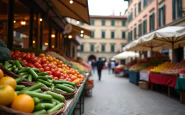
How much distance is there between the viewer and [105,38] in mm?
50562

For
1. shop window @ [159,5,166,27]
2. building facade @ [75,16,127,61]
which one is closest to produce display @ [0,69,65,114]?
shop window @ [159,5,166,27]

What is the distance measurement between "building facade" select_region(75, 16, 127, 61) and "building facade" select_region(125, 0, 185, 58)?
11798mm

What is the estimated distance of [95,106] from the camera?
21.2 ft

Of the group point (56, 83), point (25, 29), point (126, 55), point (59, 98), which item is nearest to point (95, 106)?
point (56, 83)

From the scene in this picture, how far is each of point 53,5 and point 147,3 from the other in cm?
2074

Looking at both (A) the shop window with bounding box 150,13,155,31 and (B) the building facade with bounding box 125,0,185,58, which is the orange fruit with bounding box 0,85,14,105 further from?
(A) the shop window with bounding box 150,13,155,31

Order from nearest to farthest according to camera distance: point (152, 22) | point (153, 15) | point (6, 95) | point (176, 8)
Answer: point (6, 95)
point (176, 8)
point (153, 15)
point (152, 22)

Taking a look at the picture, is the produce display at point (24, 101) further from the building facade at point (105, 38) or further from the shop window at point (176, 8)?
the building facade at point (105, 38)

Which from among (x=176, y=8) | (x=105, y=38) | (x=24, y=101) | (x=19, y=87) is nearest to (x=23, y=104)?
(x=24, y=101)

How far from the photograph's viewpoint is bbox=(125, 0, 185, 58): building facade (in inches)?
697

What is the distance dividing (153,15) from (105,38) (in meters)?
26.5

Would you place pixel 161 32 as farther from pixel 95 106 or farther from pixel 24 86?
pixel 24 86

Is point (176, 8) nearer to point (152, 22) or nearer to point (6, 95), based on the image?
point (152, 22)

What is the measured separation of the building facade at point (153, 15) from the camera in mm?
17703
